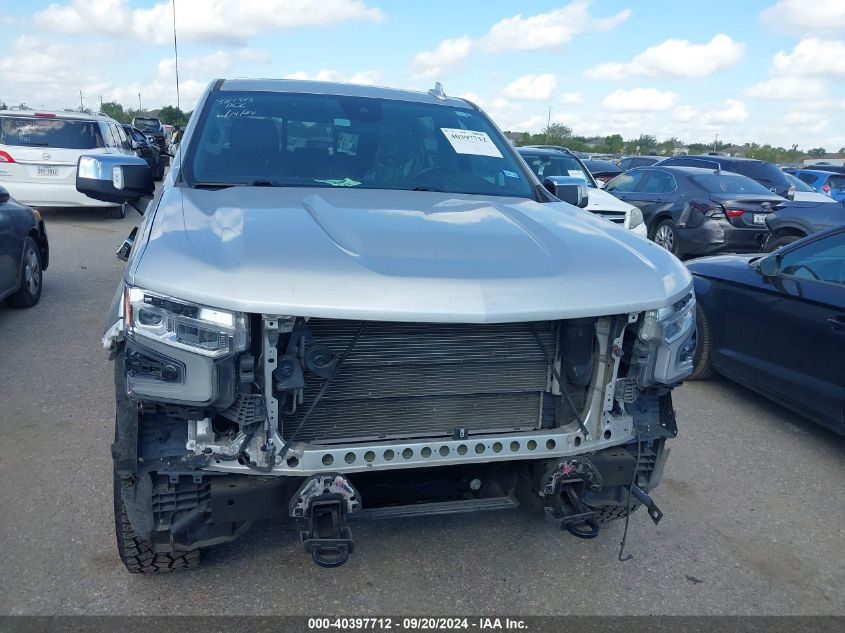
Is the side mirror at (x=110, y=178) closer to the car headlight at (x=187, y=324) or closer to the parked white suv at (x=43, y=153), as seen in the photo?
the car headlight at (x=187, y=324)

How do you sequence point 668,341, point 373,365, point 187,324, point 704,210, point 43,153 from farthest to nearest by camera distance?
point 43,153
point 704,210
point 668,341
point 373,365
point 187,324

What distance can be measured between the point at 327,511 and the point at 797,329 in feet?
11.8

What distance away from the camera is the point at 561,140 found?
198 feet

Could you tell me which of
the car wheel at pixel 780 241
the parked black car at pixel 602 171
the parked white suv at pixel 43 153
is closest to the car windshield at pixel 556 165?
the car wheel at pixel 780 241

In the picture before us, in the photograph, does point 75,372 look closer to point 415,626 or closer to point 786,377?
point 415,626

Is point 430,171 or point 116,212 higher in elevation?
point 430,171

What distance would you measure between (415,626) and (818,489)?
2656mm

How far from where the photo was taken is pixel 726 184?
1144cm

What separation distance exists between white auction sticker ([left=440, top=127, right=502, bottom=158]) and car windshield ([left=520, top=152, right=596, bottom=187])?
7554 millimetres

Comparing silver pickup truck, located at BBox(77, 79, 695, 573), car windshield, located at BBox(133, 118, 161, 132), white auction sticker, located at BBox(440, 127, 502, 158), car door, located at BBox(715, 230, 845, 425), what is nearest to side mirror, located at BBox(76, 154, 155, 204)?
silver pickup truck, located at BBox(77, 79, 695, 573)

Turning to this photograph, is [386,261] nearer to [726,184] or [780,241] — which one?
[780,241]

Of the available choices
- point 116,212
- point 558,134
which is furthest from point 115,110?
point 116,212

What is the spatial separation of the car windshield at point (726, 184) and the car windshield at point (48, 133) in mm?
9986

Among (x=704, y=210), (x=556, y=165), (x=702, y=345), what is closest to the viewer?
(x=702, y=345)
